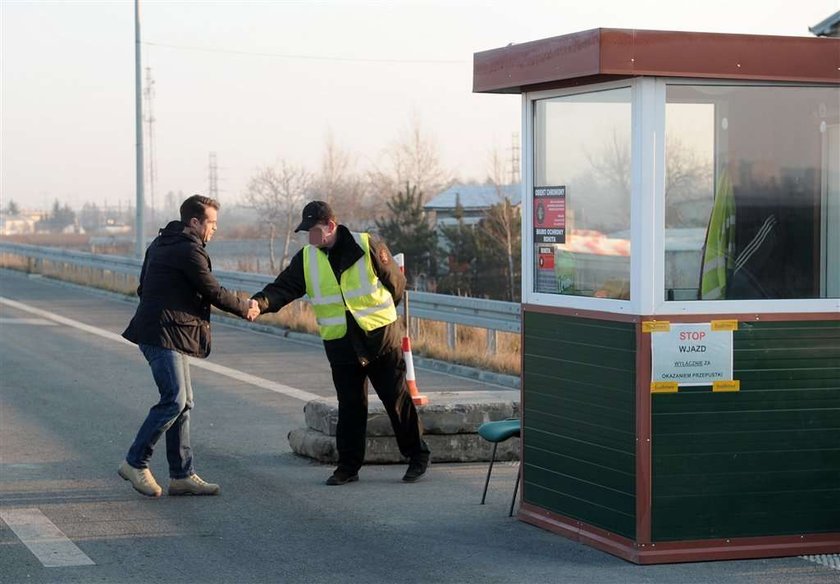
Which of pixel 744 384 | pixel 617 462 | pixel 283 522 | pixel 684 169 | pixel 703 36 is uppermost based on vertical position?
pixel 703 36

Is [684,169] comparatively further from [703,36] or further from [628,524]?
[628,524]

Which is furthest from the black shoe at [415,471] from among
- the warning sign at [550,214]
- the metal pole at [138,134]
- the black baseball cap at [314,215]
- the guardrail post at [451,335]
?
the metal pole at [138,134]

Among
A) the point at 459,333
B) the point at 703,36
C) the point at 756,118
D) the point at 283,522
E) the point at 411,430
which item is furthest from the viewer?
the point at 459,333

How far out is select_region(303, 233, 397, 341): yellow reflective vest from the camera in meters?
8.65

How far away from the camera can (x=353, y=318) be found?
863cm

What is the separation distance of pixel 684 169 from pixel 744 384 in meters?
1.16

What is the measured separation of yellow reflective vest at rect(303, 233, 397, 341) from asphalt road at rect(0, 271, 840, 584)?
1116mm

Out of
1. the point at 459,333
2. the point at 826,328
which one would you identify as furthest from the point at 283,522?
the point at 459,333

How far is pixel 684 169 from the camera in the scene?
266 inches

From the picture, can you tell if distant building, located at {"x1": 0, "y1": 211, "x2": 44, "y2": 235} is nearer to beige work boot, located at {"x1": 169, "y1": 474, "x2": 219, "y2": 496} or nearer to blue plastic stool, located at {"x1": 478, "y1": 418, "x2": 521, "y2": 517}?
beige work boot, located at {"x1": 169, "y1": 474, "x2": 219, "y2": 496}

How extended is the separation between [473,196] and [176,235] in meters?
50.3

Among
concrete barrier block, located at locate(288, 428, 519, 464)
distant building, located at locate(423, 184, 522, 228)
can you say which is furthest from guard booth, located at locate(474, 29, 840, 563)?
distant building, located at locate(423, 184, 522, 228)

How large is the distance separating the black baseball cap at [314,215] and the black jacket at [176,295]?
68cm

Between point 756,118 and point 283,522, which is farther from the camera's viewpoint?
point 283,522
